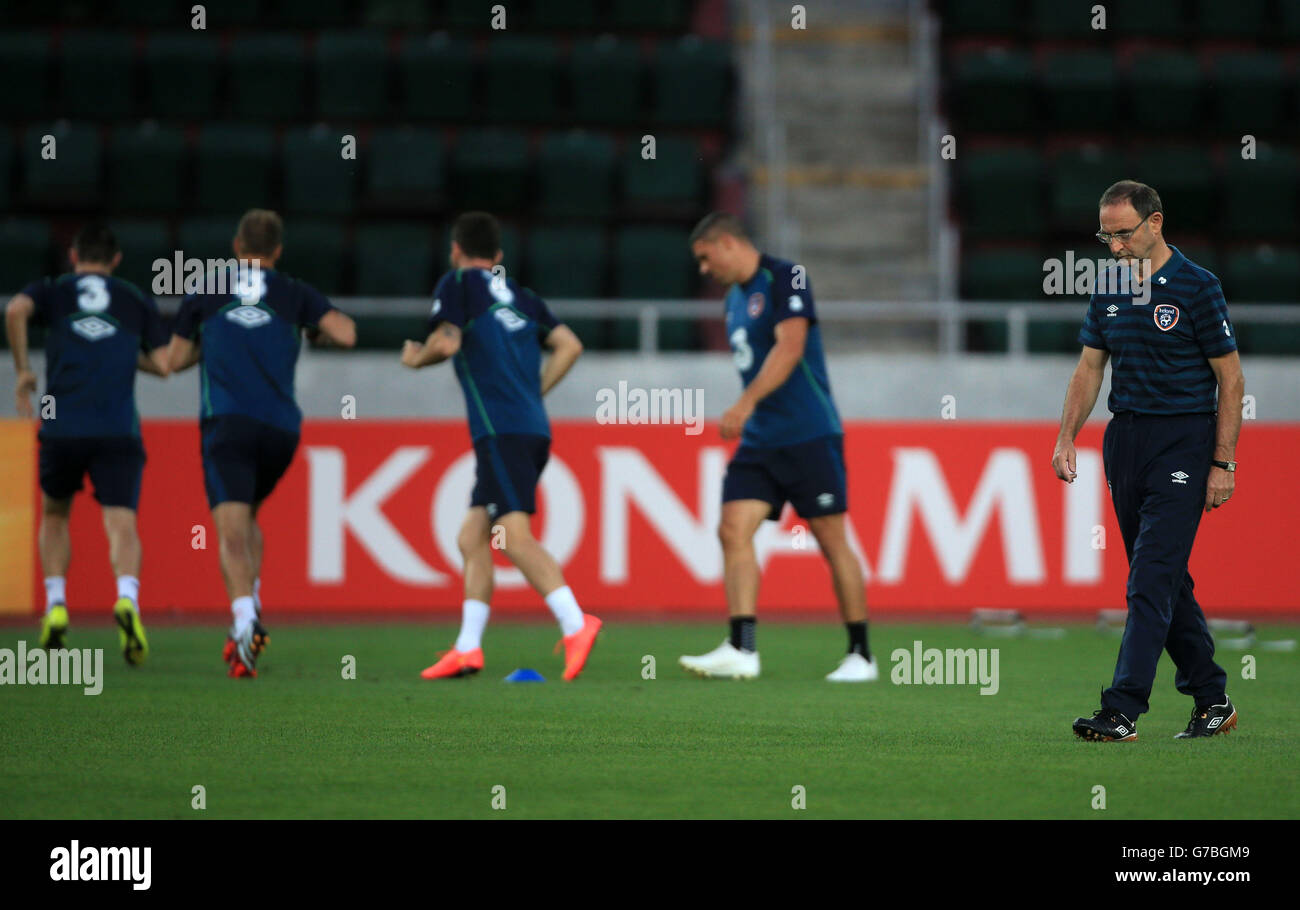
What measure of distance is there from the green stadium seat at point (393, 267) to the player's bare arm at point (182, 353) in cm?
590

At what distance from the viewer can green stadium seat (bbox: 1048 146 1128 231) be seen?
15406 mm

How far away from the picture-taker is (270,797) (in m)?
4.80

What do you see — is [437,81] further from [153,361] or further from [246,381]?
[246,381]

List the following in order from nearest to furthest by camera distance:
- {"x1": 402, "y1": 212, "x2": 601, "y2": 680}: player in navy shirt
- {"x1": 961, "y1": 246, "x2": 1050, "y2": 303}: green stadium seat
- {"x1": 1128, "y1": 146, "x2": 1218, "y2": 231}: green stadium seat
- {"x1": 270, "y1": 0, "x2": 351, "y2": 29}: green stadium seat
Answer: {"x1": 402, "y1": 212, "x2": 601, "y2": 680}: player in navy shirt, {"x1": 961, "y1": 246, "x2": 1050, "y2": 303}: green stadium seat, {"x1": 1128, "y1": 146, "x2": 1218, "y2": 231}: green stadium seat, {"x1": 270, "y1": 0, "x2": 351, "y2": 29}: green stadium seat

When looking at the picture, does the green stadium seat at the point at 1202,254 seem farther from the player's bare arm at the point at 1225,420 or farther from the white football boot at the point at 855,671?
the player's bare arm at the point at 1225,420

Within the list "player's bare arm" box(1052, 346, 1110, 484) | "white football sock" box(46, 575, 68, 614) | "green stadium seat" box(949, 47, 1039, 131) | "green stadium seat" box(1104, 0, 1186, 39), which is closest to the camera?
"player's bare arm" box(1052, 346, 1110, 484)

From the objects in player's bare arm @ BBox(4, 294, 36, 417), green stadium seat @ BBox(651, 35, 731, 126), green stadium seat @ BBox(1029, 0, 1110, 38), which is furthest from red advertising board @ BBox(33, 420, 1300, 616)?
green stadium seat @ BBox(1029, 0, 1110, 38)

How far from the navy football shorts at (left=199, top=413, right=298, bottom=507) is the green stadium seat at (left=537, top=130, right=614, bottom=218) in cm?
724

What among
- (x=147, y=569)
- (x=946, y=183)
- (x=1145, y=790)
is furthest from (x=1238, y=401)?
(x=946, y=183)

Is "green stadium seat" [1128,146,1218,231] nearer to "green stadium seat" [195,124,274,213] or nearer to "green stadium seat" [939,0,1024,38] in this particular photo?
"green stadium seat" [939,0,1024,38]

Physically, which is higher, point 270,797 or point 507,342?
point 507,342

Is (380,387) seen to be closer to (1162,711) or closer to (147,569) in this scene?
(147,569)

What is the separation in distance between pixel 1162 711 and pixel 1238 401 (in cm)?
169

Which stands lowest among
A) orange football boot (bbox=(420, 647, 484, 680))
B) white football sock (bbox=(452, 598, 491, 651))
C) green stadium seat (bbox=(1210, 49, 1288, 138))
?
orange football boot (bbox=(420, 647, 484, 680))
